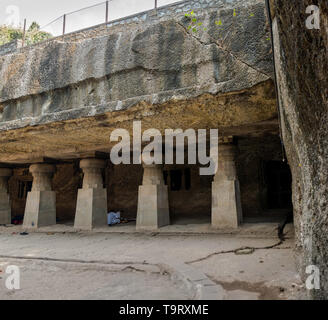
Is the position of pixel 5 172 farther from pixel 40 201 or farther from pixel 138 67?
pixel 138 67

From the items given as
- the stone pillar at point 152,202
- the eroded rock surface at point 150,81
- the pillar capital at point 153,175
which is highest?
the eroded rock surface at point 150,81

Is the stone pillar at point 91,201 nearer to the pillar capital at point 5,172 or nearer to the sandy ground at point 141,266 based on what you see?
the sandy ground at point 141,266

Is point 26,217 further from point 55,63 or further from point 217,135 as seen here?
point 217,135

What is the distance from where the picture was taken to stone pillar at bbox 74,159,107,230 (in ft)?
24.2

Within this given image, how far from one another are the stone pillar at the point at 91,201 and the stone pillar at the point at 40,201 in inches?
48.7

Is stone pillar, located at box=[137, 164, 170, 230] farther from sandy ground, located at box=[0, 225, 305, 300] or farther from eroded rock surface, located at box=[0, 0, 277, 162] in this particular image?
eroded rock surface, located at box=[0, 0, 277, 162]

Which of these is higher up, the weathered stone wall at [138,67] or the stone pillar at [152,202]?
the weathered stone wall at [138,67]

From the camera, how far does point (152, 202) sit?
6.74 meters

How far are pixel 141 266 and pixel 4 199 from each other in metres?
7.46

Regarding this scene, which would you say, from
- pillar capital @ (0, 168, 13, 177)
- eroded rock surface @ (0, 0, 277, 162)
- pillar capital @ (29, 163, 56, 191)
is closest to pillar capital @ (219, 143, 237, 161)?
eroded rock surface @ (0, 0, 277, 162)

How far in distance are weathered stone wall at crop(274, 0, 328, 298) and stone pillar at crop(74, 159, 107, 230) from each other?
18.6 ft

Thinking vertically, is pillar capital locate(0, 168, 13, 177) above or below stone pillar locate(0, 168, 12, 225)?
above

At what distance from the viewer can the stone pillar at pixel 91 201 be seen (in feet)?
24.2

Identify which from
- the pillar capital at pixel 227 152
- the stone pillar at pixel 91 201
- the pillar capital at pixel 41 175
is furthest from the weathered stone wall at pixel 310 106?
the pillar capital at pixel 41 175
